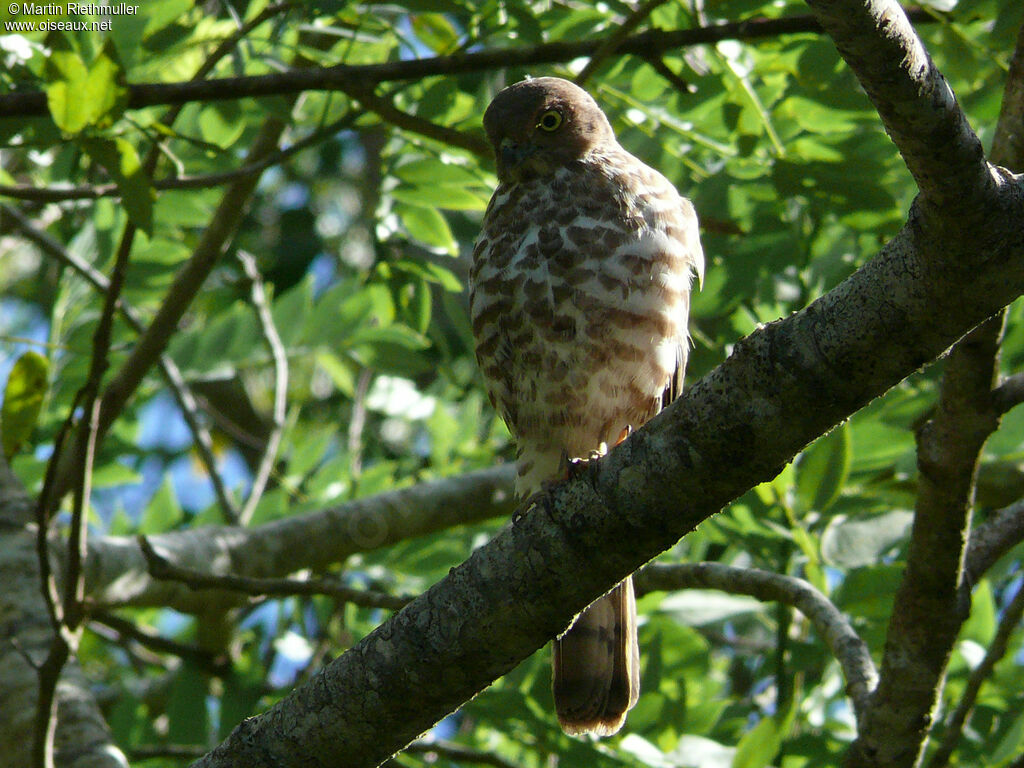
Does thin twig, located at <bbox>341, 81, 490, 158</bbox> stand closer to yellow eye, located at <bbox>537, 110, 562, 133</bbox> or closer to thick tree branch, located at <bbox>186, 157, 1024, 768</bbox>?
yellow eye, located at <bbox>537, 110, 562, 133</bbox>

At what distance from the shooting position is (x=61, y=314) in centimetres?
448

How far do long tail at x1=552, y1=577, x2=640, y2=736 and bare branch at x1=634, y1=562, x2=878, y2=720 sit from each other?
0.13 metres

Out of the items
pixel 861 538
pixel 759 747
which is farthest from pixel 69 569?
pixel 861 538

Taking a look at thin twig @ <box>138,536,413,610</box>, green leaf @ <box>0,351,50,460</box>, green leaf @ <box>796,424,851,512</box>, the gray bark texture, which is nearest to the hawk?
green leaf @ <box>796,424,851,512</box>

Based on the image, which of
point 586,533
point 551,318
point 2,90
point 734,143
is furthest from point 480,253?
point 586,533

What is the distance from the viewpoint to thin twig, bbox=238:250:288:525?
4.61m

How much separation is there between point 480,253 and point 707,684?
161 centimetres

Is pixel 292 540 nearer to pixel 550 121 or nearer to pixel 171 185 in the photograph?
pixel 171 185

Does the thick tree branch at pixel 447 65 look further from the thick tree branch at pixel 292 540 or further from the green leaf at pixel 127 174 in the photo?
the thick tree branch at pixel 292 540

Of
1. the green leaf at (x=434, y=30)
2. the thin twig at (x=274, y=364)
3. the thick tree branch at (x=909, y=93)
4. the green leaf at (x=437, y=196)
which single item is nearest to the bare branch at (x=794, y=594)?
the green leaf at (x=437, y=196)

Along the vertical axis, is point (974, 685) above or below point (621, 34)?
below

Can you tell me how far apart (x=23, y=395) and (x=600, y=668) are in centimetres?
176

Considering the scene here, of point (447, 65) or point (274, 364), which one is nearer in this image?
point (447, 65)

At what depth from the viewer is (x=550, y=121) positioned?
3855mm
